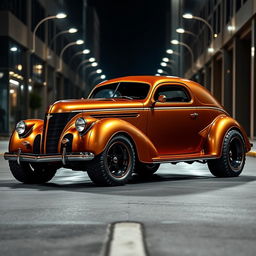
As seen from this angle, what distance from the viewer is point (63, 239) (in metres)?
5.99

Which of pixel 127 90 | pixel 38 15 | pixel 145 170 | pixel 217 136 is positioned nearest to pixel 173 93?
pixel 127 90

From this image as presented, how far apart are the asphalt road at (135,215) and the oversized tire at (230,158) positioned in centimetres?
52

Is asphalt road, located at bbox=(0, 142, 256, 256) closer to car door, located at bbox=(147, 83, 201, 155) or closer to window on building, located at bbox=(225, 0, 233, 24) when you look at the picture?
car door, located at bbox=(147, 83, 201, 155)

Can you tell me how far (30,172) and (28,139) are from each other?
0.62 m

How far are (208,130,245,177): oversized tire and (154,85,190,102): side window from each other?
42.2 inches

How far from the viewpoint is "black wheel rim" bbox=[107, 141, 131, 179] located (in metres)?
10.9

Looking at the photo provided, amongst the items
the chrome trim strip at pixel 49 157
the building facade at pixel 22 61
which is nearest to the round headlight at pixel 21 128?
the chrome trim strip at pixel 49 157

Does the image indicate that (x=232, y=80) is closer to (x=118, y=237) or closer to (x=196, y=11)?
(x=196, y=11)

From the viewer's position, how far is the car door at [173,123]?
11.8m

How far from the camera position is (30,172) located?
11641mm

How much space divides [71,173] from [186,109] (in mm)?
3081

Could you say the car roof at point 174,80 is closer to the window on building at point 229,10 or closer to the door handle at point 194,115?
the door handle at point 194,115

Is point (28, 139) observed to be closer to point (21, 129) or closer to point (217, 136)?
point (21, 129)

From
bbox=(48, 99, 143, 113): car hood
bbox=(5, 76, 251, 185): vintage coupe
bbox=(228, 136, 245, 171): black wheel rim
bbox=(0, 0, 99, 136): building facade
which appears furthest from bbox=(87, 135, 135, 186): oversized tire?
bbox=(0, 0, 99, 136): building facade
